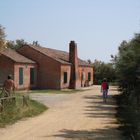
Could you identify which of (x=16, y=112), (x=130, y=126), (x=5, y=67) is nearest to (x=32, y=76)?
(x=5, y=67)

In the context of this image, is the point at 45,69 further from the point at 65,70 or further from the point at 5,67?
the point at 5,67

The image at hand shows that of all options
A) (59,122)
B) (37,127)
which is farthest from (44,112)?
(37,127)

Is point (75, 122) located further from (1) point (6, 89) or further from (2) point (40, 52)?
(2) point (40, 52)

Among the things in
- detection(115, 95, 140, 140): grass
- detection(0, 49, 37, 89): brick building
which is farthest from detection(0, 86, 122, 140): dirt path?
detection(0, 49, 37, 89): brick building

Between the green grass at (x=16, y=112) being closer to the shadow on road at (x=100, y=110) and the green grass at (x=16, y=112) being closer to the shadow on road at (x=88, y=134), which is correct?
the shadow on road at (x=100, y=110)

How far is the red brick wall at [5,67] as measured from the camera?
140ft

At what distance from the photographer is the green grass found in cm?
1794

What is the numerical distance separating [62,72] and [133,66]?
22354 millimetres

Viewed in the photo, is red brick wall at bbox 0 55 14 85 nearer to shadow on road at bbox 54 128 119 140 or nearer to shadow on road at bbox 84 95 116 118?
shadow on road at bbox 84 95 116 118

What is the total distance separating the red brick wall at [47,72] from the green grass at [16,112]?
80.9ft

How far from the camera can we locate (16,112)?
1983cm

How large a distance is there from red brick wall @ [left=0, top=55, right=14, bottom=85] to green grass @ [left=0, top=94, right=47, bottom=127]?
19.6 m

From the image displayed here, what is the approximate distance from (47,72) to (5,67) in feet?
22.4

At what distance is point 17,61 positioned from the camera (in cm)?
4297
